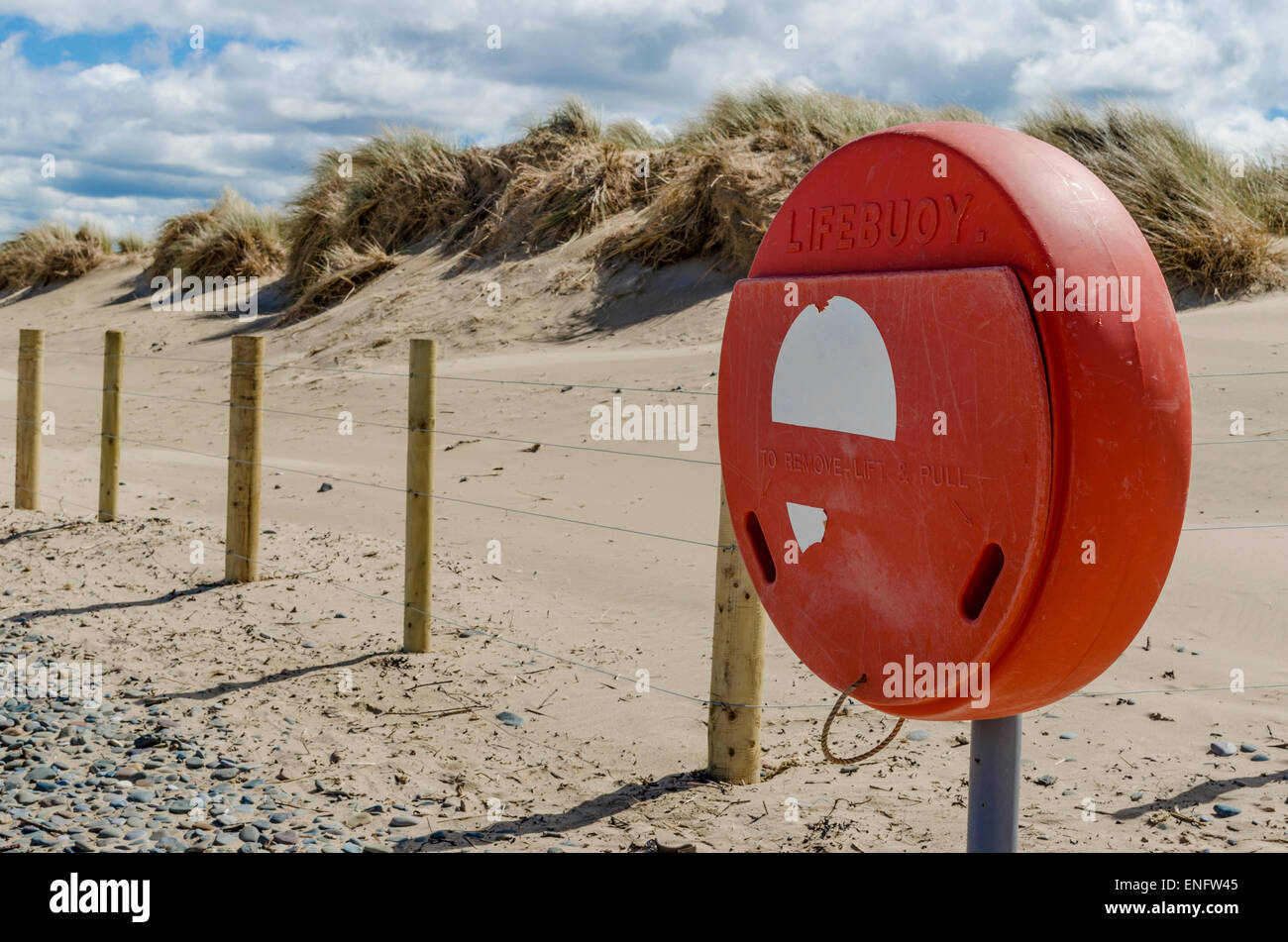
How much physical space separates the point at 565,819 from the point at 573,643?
203 centimetres

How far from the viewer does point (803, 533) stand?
8.93ft

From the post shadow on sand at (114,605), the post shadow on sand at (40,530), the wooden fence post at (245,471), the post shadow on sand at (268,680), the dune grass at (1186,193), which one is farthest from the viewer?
the dune grass at (1186,193)

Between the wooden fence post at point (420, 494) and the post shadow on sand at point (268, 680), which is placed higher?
the wooden fence post at point (420, 494)

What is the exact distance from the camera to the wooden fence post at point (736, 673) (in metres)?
4.27

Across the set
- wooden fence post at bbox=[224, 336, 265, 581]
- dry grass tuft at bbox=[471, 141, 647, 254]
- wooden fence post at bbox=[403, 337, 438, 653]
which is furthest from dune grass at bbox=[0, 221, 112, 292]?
wooden fence post at bbox=[403, 337, 438, 653]

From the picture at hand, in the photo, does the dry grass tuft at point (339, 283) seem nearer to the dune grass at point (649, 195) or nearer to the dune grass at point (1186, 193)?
the dune grass at point (649, 195)

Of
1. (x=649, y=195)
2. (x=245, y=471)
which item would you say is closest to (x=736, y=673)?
(x=245, y=471)

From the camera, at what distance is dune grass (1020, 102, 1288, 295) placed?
1098cm

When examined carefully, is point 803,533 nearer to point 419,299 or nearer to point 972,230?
point 972,230

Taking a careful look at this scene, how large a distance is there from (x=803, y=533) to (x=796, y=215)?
0.73 metres

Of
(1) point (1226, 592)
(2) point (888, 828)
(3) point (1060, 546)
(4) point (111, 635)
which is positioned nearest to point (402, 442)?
(4) point (111, 635)

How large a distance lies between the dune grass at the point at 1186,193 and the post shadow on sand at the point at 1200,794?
784cm

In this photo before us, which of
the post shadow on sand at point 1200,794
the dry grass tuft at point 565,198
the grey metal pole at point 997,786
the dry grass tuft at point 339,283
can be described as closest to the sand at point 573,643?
the post shadow on sand at point 1200,794

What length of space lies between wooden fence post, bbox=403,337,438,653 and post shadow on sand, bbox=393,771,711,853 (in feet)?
6.36
